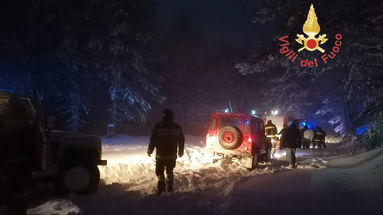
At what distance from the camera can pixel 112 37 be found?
71.2 ft

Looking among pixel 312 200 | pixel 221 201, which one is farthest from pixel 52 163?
pixel 312 200

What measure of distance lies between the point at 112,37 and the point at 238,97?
108 feet

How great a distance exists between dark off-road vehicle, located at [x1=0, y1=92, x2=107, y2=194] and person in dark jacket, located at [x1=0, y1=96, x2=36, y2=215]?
4.82 feet

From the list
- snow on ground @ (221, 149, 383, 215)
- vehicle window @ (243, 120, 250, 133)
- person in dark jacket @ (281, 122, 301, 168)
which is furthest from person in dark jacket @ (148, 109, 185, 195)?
person in dark jacket @ (281, 122, 301, 168)

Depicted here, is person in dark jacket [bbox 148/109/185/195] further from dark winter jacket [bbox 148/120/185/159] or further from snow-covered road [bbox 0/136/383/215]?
snow-covered road [bbox 0/136/383/215]

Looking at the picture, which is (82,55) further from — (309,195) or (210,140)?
(309,195)

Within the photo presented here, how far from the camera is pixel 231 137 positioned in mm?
11953

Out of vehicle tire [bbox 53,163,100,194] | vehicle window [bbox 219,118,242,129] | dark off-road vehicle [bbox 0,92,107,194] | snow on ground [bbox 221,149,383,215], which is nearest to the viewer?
snow on ground [bbox 221,149,383,215]

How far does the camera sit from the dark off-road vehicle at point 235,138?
11.9 meters

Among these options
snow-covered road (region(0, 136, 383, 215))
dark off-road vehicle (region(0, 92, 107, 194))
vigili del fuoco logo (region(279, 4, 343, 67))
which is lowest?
snow-covered road (region(0, 136, 383, 215))

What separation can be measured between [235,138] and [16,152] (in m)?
7.99

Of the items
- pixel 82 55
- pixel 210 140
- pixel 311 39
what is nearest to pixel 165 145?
pixel 210 140

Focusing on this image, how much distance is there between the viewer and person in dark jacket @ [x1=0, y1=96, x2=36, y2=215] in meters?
4.99

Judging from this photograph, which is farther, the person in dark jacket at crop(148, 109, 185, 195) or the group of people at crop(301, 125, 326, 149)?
the group of people at crop(301, 125, 326, 149)
